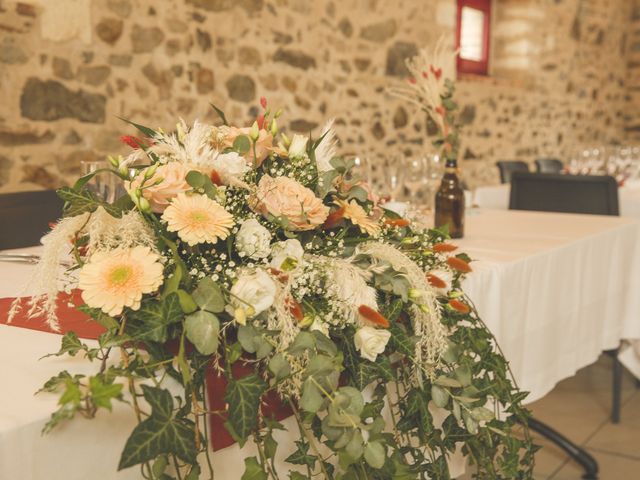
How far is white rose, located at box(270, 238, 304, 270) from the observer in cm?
100

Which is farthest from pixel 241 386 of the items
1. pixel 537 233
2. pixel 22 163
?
pixel 22 163

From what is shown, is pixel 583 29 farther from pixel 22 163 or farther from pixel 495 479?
pixel 495 479

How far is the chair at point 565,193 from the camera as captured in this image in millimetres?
3160

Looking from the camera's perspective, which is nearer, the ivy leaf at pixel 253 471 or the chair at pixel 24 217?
the ivy leaf at pixel 253 471

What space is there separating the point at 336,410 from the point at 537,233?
4.86 ft

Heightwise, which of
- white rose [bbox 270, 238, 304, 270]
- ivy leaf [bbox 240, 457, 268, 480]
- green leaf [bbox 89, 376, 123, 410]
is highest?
white rose [bbox 270, 238, 304, 270]

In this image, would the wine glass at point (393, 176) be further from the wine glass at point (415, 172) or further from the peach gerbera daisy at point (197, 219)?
the peach gerbera daisy at point (197, 219)

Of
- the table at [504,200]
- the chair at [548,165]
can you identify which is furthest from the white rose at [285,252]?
the chair at [548,165]

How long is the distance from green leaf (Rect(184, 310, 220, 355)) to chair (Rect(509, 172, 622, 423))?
2607 mm

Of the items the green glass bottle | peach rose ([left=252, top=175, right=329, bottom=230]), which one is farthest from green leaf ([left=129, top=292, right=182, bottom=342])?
the green glass bottle

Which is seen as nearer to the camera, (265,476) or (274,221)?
(265,476)

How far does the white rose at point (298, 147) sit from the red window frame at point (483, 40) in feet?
19.5

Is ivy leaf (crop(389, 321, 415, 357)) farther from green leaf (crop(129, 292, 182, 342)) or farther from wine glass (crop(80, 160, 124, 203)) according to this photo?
wine glass (crop(80, 160, 124, 203))

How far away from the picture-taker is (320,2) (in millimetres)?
5020
